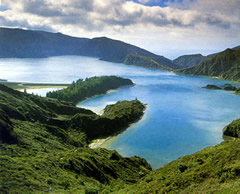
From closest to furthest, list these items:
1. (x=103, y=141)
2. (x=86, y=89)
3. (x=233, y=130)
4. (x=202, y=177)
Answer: (x=202, y=177), (x=103, y=141), (x=233, y=130), (x=86, y=89)

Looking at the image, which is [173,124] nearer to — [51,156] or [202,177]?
[202,177]

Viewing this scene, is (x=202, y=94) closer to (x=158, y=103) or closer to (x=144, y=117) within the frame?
(x=158, y=103)

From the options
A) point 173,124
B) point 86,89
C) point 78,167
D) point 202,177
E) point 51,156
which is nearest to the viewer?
point 202,177

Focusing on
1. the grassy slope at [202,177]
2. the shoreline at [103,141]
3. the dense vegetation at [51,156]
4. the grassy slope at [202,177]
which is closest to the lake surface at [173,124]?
the shoreline at [103,141]

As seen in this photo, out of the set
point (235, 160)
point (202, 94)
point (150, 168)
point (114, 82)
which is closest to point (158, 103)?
point (202, 94)

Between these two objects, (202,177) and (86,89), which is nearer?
(202,177)

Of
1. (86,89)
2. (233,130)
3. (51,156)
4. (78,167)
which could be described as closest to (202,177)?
(78,167)

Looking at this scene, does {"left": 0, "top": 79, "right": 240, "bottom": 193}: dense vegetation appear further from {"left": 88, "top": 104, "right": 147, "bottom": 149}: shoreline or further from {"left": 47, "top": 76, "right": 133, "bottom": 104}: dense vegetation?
{"left": 47, "top": 76, "right": 133, "bottom": 104}: dense vegetation

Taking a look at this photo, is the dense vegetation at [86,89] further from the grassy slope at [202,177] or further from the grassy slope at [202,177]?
the grassy slope at [202,177]
